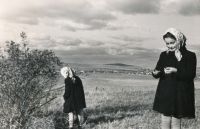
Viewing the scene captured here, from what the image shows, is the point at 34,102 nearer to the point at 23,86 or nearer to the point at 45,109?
the point at 23,86

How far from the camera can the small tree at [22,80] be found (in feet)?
16.1

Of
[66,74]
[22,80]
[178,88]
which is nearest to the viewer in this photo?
[178,88]

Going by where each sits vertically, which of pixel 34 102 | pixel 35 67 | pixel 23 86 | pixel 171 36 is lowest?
pixel 34 102

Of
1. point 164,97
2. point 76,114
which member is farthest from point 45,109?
point 164,97

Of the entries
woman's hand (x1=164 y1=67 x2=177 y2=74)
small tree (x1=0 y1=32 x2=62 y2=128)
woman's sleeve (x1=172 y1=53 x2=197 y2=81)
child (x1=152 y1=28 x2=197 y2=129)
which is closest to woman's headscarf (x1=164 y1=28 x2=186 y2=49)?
child (x1=152 y1=28 x2=197 y2=129)

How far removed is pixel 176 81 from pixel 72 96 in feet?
9.49

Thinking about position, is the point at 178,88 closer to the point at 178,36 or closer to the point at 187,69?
the point at 187,69

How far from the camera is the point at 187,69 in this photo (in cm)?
Result: 370

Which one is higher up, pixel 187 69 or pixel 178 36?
pixel 178 36

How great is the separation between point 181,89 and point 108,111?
436 cm

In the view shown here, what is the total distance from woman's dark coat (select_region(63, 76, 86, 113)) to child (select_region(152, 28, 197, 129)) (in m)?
2.61

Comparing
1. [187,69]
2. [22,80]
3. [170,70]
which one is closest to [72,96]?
[22,80]

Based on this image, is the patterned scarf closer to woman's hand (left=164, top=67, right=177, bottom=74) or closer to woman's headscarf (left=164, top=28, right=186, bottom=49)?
woman's headscarf (left=164, top=28, right=186, bottom=49)

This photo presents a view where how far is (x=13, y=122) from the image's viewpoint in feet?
16.0
